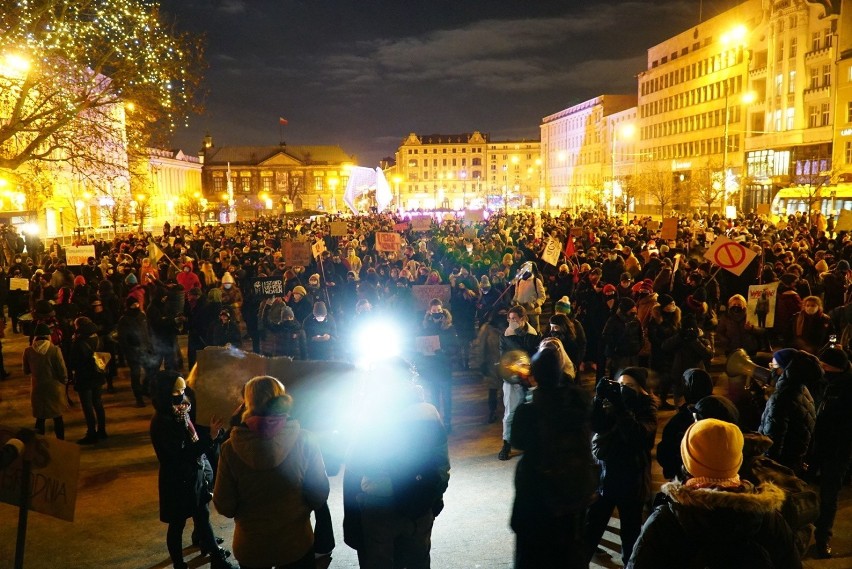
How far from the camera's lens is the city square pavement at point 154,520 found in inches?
217

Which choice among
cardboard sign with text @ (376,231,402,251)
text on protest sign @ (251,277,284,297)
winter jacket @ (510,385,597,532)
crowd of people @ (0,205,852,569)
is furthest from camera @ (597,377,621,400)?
cardboard sign with text @ (376,231,402,251)

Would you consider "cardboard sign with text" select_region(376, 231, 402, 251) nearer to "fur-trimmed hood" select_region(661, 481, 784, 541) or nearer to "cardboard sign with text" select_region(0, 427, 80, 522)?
"cardboard sign with text" select_region(0, 427, 80, 522)

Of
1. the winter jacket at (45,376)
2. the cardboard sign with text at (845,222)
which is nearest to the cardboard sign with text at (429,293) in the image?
the winter jacket at (45,376)

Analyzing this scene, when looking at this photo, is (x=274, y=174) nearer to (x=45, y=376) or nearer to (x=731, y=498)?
(x=45, y=376)

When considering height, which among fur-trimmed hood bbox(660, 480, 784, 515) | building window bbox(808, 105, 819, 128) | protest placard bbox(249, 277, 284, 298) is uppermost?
building window bbox(808, 105, 819, 128)

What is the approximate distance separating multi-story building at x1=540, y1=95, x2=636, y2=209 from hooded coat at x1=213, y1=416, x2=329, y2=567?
7933 centimetres

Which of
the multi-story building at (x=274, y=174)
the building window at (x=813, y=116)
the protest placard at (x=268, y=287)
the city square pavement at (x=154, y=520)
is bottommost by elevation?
the city square pavement at (x=154, y=520)

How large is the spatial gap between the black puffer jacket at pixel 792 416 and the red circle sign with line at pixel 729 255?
6.88 meters

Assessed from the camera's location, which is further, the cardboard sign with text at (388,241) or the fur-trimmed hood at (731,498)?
the cardboard sign with text at (388,241)

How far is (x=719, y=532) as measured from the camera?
2.63 meters

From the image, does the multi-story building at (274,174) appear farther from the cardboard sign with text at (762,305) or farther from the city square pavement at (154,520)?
the city square pavement at (154,520)

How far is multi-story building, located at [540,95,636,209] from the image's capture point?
96.7 metres

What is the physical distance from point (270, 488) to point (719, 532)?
2.22m

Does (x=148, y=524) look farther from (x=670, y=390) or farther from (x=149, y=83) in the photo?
(x=149, y=83)
